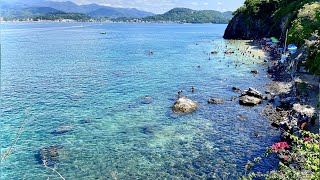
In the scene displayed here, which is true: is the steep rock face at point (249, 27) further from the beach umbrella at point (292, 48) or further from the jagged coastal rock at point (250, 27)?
the beach umbrella at point (292, 48)

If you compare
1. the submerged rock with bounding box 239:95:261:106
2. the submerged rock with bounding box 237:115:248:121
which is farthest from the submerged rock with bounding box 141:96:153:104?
the submerged rock with bounding box 239:95:261:106

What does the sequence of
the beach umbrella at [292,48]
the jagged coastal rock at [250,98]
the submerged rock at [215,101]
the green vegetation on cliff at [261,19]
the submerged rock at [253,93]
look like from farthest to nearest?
1. the green vegetation on cliff at [261,19]
2. the beach umbrella at [292,48]
3. the submerged rock at [253,93]
4. the submerged rock at [215,101]
5. the jagged coastal rock at [250,98]

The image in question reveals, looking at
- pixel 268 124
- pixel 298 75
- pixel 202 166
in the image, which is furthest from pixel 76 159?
pixel 298 75

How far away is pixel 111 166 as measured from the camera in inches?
945

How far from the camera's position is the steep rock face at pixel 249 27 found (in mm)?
118019

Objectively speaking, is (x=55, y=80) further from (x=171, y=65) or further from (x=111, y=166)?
(x=111, y=166)

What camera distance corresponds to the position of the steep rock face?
387 ft

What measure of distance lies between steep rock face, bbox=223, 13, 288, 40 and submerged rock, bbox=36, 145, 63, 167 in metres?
100

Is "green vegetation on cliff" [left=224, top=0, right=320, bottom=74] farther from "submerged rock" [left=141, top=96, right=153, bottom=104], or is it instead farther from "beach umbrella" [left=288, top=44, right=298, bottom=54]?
"submerged rock" [left=141, top=96, right=153, bottom=104]

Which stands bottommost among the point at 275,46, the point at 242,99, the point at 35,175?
the point at 35,175

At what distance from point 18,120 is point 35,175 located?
13.3 meters

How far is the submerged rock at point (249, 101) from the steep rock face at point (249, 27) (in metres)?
77.2

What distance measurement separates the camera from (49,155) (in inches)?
1001

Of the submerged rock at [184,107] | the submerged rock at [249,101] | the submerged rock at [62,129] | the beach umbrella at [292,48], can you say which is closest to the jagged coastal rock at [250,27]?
the beach umbrella at [292,48]
